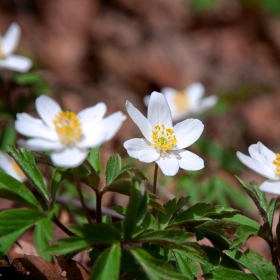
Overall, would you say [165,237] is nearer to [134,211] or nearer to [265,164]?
[134,211]

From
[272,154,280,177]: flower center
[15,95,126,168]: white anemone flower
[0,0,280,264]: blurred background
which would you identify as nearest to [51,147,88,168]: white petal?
[15,95,126,168]: white anemone flower

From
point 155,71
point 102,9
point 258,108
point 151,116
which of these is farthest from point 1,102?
point 102,9

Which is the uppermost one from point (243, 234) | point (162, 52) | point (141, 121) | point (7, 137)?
point (141, 121)

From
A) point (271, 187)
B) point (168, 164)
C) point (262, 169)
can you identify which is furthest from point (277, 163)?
point (168, 164)

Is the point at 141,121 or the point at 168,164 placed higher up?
the point at 141,121

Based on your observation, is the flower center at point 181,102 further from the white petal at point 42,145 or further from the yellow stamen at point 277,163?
the white petal at point 42,145

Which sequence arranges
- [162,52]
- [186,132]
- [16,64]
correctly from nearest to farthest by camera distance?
[186,132], [16,64], [162,52]

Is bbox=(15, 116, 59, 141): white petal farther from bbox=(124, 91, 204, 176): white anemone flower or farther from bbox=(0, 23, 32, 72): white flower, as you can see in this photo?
bbox=(0, 23, 32, 72): white flower
